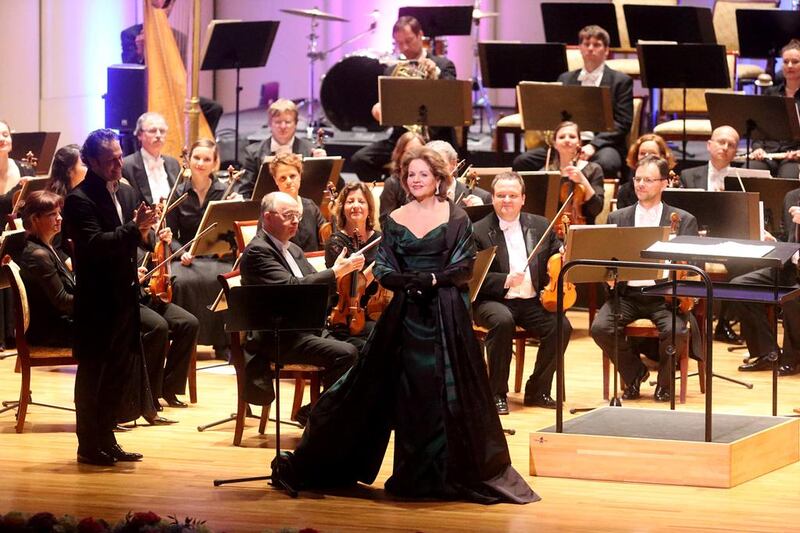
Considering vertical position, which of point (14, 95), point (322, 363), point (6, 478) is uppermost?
point (14, 95)

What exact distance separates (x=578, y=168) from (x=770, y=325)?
1.42 m

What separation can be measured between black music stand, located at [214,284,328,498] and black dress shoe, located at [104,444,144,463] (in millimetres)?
814

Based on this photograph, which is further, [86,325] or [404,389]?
[86,325]

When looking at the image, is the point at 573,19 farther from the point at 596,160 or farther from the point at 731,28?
the point at 596,160

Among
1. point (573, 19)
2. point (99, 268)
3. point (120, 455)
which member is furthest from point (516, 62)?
point (120, 455)

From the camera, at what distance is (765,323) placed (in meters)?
7.60

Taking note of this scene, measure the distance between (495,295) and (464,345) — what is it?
1733mm

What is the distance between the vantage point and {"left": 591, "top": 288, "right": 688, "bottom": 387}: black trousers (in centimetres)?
680

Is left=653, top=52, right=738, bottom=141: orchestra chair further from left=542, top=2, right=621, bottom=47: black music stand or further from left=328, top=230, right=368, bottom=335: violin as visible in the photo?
left=328, top=230, right=368, bottom=335: violin

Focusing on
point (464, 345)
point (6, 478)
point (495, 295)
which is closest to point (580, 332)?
point (495, 295)

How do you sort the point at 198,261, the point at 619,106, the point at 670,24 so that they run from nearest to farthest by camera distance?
the point at 198,261
the point at 619,106
the point at 670,24

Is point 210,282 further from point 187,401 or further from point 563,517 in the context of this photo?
point 563,517

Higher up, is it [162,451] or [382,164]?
[382,164]

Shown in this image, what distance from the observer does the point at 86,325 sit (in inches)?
215
